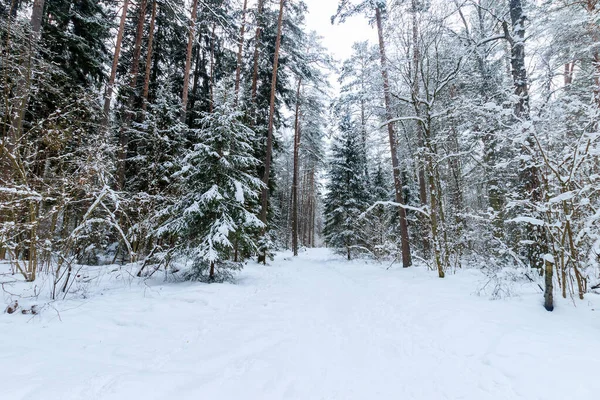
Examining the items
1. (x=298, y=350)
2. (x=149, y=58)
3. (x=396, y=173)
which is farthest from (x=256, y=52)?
(x=298, y=350)

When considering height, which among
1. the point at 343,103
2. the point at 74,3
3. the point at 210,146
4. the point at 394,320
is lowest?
the point at 394,320

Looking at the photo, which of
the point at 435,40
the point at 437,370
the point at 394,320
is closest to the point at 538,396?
the point at 437,370

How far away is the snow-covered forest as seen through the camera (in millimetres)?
3158

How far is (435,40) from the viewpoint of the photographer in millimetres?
6605

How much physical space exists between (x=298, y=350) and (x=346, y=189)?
13.4 m

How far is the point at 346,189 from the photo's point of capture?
15.9m

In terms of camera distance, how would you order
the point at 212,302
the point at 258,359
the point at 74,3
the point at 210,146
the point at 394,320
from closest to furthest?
1. the point at 258,359
2. the point at 394,320
3. the point at 212,302
4. the point at 210,146
5. the point at 74,3

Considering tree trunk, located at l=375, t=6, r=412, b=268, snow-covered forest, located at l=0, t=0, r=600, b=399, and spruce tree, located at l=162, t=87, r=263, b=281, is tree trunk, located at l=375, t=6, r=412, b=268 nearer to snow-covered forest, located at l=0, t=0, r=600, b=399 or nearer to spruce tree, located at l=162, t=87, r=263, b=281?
snow-covered forest, located at l=0, t=0, r=600, b=399

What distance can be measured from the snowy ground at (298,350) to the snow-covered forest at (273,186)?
0.04 meters

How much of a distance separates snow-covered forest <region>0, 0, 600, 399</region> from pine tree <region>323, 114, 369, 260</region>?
1.62ft

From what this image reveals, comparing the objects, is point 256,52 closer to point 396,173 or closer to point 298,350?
point 396,173

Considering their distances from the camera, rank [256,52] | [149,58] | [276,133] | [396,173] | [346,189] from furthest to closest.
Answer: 1. [346,189]
2. [276,133]
3. [256,52]
4. [149,58]
5. [396,173]

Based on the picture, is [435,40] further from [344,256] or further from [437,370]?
[344,256]

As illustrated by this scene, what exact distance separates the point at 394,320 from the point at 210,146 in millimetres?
5566
